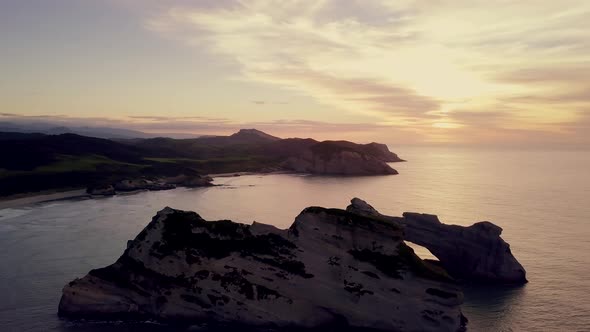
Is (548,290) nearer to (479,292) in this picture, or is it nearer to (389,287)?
(479,292)

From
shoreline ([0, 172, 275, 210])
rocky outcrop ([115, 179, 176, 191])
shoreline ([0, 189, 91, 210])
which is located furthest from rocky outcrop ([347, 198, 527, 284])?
rocky outcrop ([115, 179, 176, 191])

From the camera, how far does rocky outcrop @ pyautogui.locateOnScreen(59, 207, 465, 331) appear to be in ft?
124

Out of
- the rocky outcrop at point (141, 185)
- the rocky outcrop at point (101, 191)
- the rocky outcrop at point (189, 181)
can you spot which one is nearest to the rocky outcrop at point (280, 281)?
the rocky outcrop at point (101, 191)

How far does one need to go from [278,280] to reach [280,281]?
205mm

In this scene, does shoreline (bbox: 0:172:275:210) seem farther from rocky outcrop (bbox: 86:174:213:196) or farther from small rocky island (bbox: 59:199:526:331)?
small rocky island (bbox: 59:199:526:331)

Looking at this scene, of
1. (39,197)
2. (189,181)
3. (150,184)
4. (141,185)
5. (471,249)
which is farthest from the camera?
(189,181)

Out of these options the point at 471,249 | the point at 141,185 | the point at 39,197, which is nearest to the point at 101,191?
the point at 39,197

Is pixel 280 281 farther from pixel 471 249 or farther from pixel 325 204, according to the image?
pixel 325 204

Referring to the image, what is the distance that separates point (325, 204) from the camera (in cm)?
12044

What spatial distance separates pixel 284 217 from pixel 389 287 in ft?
202

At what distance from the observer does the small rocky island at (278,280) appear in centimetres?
3772

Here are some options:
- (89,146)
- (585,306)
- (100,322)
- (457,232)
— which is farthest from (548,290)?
(89,146)

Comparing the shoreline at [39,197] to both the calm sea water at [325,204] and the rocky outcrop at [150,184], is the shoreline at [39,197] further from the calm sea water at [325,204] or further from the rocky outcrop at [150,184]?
the calm sea water at [325,204]

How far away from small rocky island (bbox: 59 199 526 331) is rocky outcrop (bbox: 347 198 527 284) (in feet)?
31.5
